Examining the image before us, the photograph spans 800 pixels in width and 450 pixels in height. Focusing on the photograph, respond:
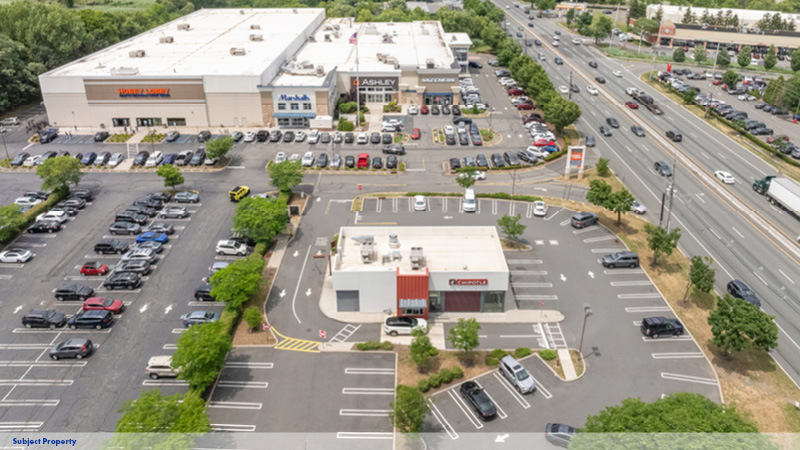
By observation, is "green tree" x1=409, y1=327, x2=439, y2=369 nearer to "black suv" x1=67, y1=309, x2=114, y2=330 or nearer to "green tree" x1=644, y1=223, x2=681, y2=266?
"green tree" x1=644, y1=223, x2=681, y2=266

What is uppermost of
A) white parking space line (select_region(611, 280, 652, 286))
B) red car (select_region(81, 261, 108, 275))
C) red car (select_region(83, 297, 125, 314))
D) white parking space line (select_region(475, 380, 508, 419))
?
red car (select_region(81, 261, 108, 275))

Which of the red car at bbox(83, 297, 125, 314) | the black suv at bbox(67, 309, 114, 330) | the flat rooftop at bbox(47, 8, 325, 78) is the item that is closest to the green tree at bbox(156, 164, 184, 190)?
the red car at bbox(83, 297, 125, 314)

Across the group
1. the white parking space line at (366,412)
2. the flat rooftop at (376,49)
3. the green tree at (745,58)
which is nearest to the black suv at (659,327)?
the white parking space line at (366,412)

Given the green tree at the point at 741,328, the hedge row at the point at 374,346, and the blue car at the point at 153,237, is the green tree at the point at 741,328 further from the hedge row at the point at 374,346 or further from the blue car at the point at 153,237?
the blue car at the point at 153,237

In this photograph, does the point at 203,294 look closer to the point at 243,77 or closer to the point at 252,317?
the point at 252,317

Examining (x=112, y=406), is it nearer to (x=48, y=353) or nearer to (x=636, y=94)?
(x=48, y=353)

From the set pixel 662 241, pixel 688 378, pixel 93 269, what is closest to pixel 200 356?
pixel 93 269
